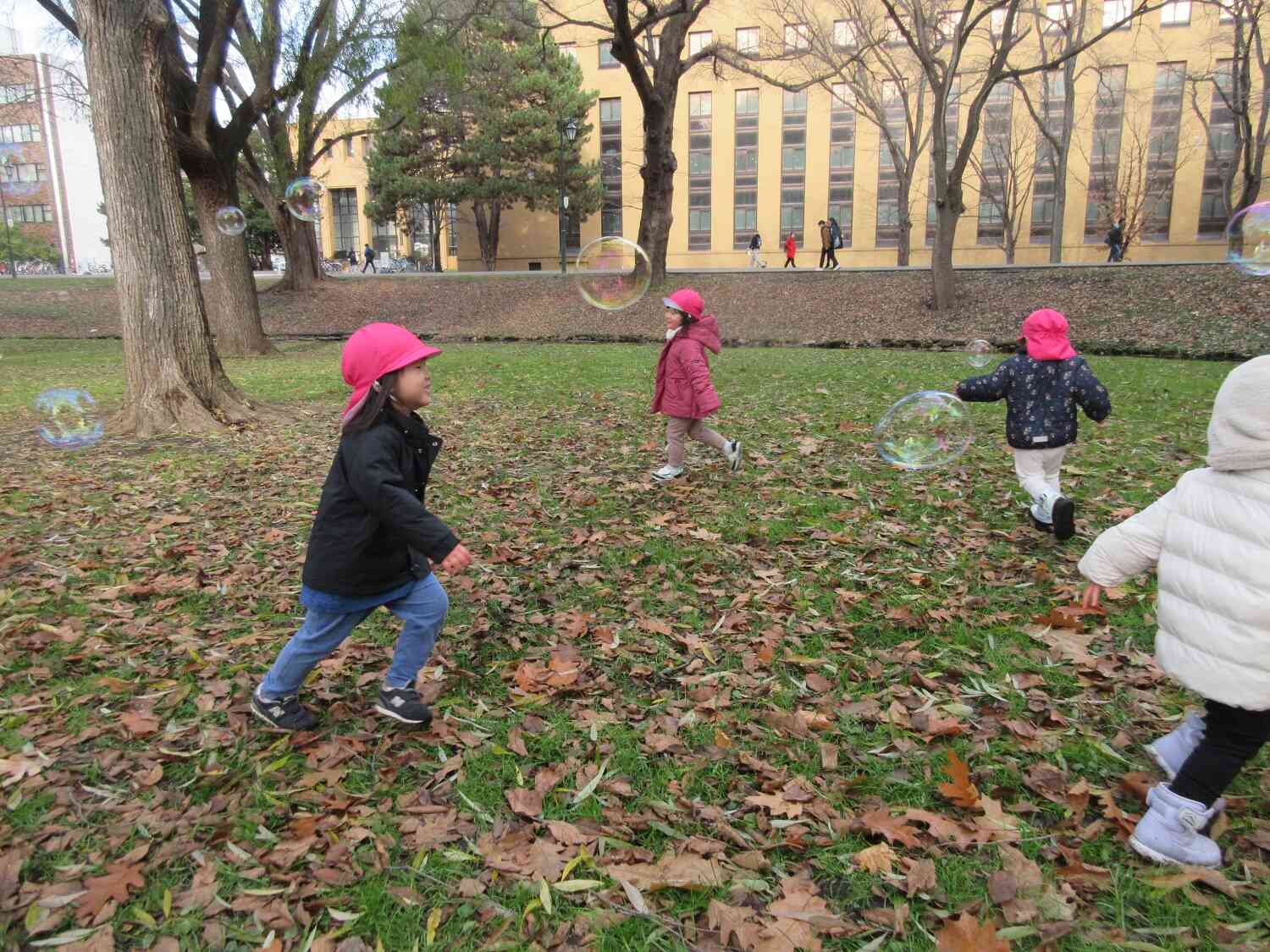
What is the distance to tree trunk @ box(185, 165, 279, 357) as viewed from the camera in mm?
17062

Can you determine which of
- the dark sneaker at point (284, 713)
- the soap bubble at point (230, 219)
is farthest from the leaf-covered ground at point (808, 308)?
the dark sneaker at point (284, 713)

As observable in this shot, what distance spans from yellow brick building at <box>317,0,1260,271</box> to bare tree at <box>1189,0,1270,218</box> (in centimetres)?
39

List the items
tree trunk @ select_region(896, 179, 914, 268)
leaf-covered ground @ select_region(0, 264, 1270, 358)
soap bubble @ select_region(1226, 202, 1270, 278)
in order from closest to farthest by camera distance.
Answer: soap bubble @ select_region(1226, 202, 1270, 278)
leaf-covered ground @ select_region(0, 264, 1270, 358)
tree trunk @ select_region(896, 179, 914, 268)

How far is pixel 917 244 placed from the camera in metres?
52.0

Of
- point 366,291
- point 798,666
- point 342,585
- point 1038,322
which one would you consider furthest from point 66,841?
point 366,291

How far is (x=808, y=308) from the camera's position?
2395cm

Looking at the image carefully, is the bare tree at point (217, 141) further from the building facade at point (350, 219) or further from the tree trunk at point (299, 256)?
the building facade at point (350, 219)

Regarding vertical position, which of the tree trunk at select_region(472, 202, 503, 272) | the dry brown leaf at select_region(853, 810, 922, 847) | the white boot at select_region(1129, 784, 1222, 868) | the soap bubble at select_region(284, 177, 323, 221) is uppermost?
the tree trunk at select_region(472, 202, 503, 272)

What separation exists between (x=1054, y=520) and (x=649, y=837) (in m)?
3.83

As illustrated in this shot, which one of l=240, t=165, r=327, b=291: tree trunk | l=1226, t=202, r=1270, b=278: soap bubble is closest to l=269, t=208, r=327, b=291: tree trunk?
l=240, t=165, r=327, b=291: tree trunk

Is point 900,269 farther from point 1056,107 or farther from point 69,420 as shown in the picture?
point 1056,107

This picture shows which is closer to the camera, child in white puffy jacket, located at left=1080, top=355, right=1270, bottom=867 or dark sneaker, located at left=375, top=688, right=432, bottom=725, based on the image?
child in white puffy jacket, located at left=1080, top=355, right=1270, bottom=867

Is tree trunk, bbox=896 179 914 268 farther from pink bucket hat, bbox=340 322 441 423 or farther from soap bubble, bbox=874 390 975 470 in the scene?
pink bucket hat, bbox=340 322 441 423

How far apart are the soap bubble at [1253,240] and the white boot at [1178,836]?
1069 centimetres
